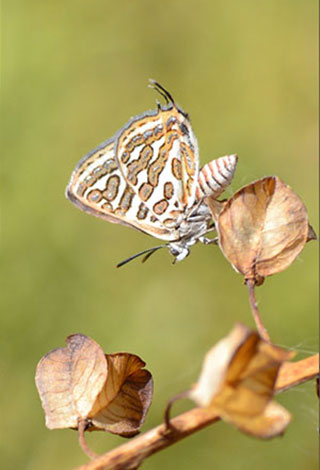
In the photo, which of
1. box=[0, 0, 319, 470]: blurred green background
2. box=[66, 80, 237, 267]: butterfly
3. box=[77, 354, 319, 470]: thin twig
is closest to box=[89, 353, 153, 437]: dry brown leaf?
box=[77, 354, 319, 470]: thin twig

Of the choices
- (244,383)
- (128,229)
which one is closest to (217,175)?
(244,383)

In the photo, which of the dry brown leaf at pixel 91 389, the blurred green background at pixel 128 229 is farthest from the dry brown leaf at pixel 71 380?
the blurred green background at pixel 128 229

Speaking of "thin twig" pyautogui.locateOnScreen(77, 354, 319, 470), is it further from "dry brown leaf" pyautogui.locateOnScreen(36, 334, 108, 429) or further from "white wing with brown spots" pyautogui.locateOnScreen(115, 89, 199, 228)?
"white wing with brown spots" pyautogui.locateOnScreen(115, 89, 199, 228)

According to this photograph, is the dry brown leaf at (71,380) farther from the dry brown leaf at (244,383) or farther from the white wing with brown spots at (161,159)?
the white wing with brown spots at (161,159)

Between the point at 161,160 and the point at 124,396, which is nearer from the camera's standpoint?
the point at 124,396

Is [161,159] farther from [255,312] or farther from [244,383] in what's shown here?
[244,383]

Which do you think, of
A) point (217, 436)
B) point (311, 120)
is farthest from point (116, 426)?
point (311, 120)

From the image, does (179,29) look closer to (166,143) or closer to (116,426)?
(166,143)
